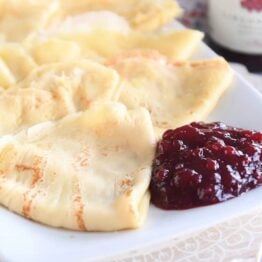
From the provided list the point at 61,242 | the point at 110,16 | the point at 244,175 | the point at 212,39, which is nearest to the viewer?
the point at 61,242

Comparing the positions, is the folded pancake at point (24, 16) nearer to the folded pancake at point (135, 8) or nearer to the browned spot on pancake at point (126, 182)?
the folded pancake at point (135, 8)

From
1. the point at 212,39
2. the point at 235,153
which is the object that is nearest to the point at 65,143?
the point at 235,153

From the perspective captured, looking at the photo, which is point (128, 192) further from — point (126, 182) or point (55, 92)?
point (55, 92)

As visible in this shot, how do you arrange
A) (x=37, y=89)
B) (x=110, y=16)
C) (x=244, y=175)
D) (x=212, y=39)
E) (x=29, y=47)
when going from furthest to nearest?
(x=212, y=39) < (x=110, y=16) < (x=29, y=47) < (x=37, y=89) < (x=244, y=175)

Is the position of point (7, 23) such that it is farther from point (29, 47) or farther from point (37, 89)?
point (37, 89)

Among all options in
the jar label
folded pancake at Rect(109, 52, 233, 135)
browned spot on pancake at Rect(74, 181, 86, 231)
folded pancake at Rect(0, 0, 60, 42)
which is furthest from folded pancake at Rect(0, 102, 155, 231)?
the jar label

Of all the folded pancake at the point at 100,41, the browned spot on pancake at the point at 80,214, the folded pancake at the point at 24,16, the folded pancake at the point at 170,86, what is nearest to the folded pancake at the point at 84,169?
the browned spot on pancake at the point at 80,214

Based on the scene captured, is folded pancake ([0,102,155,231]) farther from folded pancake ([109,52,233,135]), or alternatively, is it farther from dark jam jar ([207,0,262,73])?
dark jam jar ([207,0,262,73])
